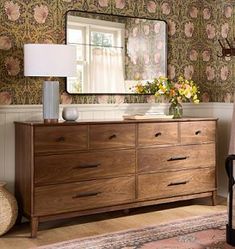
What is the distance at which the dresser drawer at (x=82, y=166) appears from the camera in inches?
142

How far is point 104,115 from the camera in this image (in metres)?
4.38

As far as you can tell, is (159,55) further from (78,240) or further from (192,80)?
(78,240)

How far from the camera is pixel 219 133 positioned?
16.3ft

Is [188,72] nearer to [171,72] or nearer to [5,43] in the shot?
[171,72]

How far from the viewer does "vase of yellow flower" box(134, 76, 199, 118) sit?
14.7 feet

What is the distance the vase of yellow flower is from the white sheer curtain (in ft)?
0.74

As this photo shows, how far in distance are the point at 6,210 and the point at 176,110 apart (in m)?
1.88

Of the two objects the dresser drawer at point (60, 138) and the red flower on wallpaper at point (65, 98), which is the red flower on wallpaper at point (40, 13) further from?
the dresser drawer at point (60, 138)

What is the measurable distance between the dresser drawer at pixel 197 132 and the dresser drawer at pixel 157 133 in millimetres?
95

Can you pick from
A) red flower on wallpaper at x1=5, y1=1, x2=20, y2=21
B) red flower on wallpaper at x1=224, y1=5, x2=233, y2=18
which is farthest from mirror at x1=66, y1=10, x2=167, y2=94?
red flower on wallpaper at x1=224, y1=5, x2=233, y2=18

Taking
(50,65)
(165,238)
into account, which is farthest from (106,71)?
(165,238)

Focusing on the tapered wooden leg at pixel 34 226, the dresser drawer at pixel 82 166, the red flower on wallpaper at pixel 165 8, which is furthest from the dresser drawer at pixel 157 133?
the red flower on wallpaper at pixel 165 8

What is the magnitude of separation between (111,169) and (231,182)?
3.91ft

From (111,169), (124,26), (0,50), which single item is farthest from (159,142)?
(0,50)
